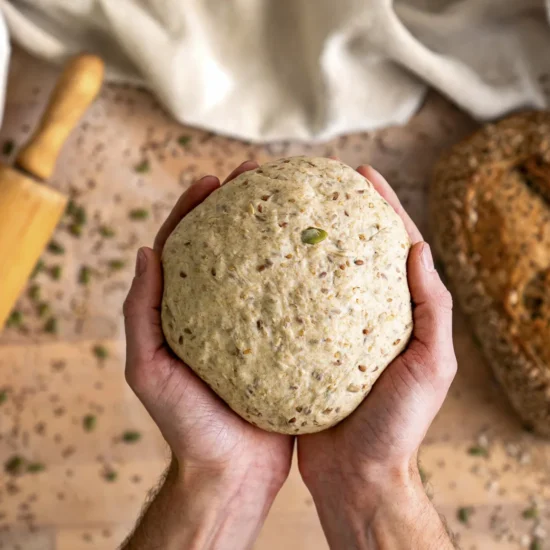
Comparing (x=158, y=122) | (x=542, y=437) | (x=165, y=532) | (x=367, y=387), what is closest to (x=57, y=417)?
(x=165, y=532)

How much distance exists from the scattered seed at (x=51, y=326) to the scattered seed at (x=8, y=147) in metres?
0.51

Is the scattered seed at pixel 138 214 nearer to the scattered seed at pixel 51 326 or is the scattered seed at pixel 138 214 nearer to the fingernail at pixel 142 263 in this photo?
the scattered seed at pixel 51 326

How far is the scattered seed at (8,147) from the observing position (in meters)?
1.81

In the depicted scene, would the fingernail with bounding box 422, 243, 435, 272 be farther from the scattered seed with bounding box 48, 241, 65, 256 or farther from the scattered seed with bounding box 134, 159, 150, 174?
the scattered seed with bounding box 48, 241, 65, 256

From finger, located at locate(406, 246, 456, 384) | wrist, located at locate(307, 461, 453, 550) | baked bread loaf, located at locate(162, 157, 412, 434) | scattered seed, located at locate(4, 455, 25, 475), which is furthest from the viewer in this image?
scattered seed, located at locate(4, 455, 25, 475)

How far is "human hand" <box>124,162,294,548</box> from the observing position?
1115 millimetres

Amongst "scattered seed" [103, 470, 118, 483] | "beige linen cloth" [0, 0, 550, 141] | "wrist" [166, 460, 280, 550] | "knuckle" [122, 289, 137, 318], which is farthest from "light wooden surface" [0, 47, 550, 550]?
"knuckle" [122, 289, 137, 318]

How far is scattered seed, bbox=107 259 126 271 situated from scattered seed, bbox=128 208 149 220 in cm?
13

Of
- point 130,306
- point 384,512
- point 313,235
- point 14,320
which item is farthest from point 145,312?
point 14,320

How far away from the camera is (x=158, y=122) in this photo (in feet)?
5.94

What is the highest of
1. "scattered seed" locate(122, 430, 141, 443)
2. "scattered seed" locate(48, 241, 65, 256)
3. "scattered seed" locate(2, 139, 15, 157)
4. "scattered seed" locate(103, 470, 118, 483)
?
"scattered seed" locate(2, 139, 15, 157)

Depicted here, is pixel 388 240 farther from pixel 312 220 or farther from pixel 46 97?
pixel 46 97

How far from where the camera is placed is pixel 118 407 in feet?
5.79

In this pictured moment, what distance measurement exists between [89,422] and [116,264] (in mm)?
464
